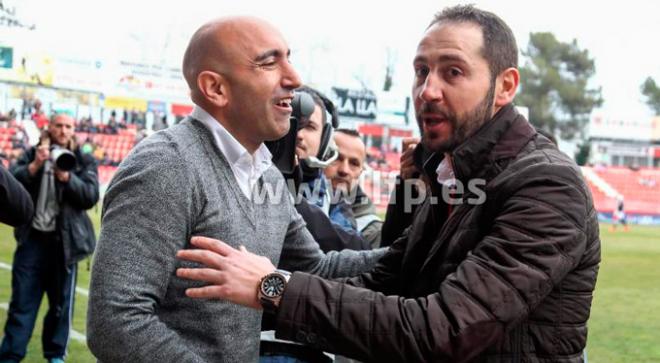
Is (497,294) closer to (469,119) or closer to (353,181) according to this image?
(469,119)

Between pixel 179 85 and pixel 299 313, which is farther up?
pixel 299 313

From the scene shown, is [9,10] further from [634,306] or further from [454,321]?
[454,321]

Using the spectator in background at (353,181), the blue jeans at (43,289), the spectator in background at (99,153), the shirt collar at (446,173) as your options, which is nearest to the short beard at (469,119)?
the shirt collar at (446,173)

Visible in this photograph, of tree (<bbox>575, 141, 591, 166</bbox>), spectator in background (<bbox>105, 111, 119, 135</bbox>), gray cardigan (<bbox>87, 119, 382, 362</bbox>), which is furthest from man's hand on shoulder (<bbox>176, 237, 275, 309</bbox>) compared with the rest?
tree (<bbox>575, 141, 591, 166</bbox>)

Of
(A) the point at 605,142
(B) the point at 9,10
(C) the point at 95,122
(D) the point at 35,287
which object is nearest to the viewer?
(D) the point at 35,287

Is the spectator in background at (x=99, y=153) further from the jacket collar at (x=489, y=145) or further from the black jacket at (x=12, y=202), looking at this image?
the jacket collar at (x=489, y=145)

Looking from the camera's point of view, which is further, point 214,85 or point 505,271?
point 214,85

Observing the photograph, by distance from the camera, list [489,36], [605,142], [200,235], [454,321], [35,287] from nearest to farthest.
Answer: [454,321] < [200,235] < [489,36] < [35,287] < [605,142]

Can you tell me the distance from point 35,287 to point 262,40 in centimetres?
455

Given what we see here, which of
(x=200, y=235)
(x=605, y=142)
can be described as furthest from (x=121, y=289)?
(x=605, y=142)

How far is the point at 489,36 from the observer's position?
2100mm

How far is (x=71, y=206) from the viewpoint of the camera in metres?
6.10

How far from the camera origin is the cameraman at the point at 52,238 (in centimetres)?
594

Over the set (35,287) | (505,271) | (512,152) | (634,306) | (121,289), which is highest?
(512,152)
